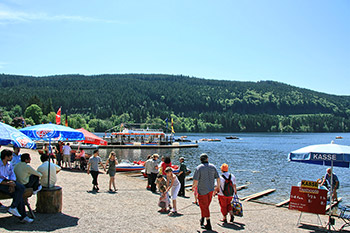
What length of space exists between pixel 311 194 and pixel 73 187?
35.2ft

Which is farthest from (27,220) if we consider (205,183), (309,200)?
(309,200)

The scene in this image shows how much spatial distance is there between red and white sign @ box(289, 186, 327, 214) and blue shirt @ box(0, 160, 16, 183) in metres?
8.98

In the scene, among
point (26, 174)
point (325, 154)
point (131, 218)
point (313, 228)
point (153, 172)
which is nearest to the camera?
point (26, 174)

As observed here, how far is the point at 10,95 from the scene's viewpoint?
190875 millimetres

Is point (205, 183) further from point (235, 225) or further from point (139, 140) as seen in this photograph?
point (139, 140)

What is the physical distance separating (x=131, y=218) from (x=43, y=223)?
2649 millimetres

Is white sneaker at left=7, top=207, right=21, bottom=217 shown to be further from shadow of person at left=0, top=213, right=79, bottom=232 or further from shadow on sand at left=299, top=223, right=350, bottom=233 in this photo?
shadow on sand at left=299, top=223, right=350, bottom=233

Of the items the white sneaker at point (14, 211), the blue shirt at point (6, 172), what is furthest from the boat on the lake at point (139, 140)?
the white sneaker at point (14, 211)

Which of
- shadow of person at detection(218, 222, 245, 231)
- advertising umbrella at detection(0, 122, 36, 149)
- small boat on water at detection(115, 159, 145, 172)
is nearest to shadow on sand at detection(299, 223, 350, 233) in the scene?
shadow of person at detection(218, 222, 245, 231)

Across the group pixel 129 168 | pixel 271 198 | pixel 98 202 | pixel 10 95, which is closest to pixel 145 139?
pixel 129 168

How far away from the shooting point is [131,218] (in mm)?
10289

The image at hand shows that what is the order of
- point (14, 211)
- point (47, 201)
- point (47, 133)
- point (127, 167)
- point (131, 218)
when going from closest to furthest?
point (14, 211) < point (47, 201) < point (131, 218) < point (47, 133) < point (127, 167)

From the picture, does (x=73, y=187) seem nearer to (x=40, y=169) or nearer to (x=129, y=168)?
(x=40, y=169)

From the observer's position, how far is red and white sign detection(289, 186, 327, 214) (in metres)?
10.6
